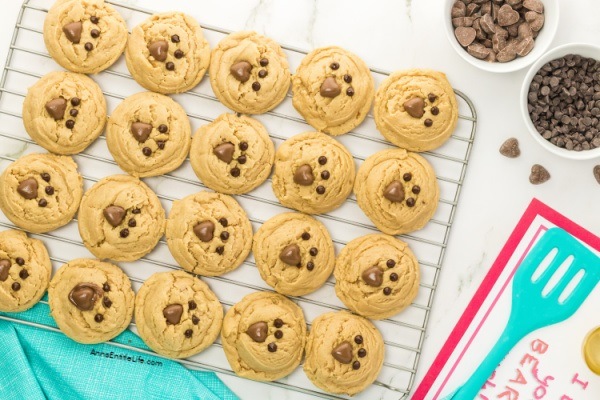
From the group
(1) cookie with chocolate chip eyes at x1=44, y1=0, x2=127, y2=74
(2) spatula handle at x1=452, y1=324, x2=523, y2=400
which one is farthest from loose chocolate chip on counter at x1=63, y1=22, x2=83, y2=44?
(2) spatula handle at x1=452, y1=324, x2=523, y2=400

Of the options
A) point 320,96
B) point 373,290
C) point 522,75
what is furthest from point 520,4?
point 373,290

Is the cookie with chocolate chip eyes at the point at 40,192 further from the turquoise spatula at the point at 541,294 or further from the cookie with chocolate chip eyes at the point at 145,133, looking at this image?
the turquoise spatula at the point at 541,294

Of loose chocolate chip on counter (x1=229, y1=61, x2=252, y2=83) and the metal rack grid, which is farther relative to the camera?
the metal rack grid

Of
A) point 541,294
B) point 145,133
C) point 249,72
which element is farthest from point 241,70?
point 541,294

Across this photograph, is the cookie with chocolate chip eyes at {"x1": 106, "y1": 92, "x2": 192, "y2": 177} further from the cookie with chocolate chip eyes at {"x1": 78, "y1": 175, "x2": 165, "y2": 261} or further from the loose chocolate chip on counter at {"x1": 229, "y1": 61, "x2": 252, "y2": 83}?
the loose chocolate chip on counter at {"x1": 229, "y1": 61, "x2": 252, "y2": 83}

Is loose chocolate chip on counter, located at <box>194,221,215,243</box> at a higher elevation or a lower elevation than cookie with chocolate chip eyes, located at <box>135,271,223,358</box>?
higher

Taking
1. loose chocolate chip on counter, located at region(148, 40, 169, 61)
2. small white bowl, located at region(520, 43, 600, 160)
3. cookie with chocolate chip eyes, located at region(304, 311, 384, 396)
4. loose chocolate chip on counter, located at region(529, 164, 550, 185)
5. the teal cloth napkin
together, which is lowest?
the teal cloth napkin

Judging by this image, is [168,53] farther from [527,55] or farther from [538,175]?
[538,175]

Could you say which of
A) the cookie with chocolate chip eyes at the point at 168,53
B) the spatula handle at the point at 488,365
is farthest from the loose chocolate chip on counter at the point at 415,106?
the spatula handle at the point at 488,365
